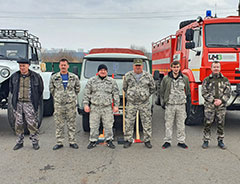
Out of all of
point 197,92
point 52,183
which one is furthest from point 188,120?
point 52,183

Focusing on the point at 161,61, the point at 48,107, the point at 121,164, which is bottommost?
the point at 121,164

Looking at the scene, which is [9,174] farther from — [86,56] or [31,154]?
[86,56]

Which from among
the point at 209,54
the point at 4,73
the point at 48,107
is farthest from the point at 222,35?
the point at 48,107

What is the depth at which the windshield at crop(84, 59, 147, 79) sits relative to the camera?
21.6 ft

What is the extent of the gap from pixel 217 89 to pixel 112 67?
241 cm

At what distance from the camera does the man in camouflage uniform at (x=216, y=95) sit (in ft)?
18.0

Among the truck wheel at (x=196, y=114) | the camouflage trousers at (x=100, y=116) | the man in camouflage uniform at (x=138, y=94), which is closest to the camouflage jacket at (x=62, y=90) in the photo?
the camouflage trousers at (x=100, y=116)

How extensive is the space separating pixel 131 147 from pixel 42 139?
2057 millimetres

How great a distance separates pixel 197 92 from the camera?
6.73 m

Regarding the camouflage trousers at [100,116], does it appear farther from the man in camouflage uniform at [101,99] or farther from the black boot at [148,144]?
the black boot at [148,144]

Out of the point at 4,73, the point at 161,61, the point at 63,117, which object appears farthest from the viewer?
the point at 161,61

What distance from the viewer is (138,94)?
553cm

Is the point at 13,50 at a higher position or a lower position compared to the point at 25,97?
higher

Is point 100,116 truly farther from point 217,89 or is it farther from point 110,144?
point 217,89
